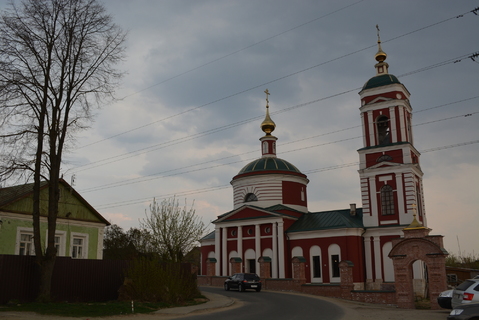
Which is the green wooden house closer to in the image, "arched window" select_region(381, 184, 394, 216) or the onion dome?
"arched window" select_region(381, 184, 394, 216)

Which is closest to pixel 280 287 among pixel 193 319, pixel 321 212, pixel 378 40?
pixel 321 212

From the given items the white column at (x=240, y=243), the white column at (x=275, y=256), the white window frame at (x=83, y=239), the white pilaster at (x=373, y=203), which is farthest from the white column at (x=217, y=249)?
the white window frame at (x=83, y=239)

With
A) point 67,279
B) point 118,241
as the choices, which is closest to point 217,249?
point 67,279

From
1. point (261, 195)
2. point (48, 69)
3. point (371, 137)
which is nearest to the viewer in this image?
point (48, 69)

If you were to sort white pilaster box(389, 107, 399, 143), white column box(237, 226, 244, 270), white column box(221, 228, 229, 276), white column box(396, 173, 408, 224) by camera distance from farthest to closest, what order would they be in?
white column box(221, 228, 229, 276), white column box(237, 226, 244, 270), white pilaster box(389, 107, 399, 143), white column box(396, 173, 408, 224)

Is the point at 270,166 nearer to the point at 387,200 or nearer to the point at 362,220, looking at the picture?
the point at 362,220

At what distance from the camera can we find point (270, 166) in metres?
44.2

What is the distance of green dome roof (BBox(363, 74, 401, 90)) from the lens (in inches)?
1436

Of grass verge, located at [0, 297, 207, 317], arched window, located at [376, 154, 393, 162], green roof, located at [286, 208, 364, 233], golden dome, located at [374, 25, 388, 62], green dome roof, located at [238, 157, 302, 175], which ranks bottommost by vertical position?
grass verge, located at [0, 297, 207, 317]

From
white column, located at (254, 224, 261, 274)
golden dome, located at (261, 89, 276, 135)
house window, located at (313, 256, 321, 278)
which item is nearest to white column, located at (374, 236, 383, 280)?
house window, located at (313, 256, 321, 278)

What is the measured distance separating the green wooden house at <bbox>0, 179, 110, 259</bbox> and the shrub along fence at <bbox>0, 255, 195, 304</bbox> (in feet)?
8.30

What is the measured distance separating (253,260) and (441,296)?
21.1 meters

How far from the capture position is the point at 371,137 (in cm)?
3653

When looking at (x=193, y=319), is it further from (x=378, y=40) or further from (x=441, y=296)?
(x=378, y=40)
